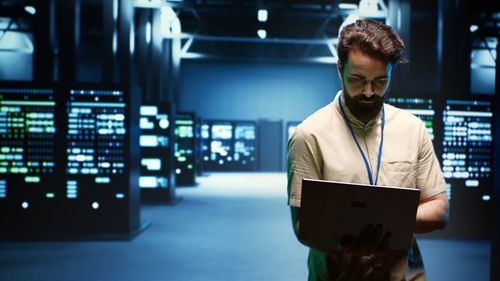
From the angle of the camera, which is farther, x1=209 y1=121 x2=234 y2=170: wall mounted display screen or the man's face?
x1=209 y1=121 x2=234 y2=170: wall mounted display screen

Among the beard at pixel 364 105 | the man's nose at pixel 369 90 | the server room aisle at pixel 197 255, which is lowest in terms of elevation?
the server room aisle at pixel 197 255

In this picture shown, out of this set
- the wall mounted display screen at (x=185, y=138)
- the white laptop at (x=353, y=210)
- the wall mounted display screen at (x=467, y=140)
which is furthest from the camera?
the wall mounted display screen at (x=185, y=138)

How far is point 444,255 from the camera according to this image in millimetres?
6215

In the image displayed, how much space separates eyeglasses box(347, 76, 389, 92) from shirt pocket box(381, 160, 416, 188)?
260 mm

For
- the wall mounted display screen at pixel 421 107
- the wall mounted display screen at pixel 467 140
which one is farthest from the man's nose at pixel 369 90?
the wall mounted display screen at pixel 467 140

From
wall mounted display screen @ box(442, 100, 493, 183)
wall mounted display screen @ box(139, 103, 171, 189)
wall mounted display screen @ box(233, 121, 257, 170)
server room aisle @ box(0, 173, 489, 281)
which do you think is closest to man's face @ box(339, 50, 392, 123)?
server room aisle @ box(0, 173, 489, 281)

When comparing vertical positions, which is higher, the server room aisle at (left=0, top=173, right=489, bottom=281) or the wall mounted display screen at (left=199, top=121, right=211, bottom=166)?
the wall mounted display screen at (left=199, top=121, right=211, bottom=166)

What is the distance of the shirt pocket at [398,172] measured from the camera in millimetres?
1732

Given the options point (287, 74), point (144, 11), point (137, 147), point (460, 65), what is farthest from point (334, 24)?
point (137, 147)

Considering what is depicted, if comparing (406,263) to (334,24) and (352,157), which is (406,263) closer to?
(352,157)

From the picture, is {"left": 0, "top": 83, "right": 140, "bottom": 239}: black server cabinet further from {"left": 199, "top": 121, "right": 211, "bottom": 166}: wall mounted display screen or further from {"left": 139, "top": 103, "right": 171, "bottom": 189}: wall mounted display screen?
{"left": 199, "top": 121, "right": 211, "bottom": 166}: wall mounted display screen

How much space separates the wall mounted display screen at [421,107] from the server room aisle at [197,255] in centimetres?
169

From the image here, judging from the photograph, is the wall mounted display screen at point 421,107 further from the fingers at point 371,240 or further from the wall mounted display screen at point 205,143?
the wall mounted display screen at point 205,143

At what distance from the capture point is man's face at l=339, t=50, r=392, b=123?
1.66 metres
